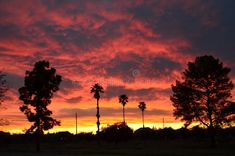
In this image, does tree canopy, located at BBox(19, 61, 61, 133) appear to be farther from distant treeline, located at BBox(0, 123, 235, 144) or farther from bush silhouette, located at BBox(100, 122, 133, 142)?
bush silhouette, located at BBox(100, 122, 133, 142)

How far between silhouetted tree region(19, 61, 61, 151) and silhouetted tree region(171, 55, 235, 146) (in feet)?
75.5

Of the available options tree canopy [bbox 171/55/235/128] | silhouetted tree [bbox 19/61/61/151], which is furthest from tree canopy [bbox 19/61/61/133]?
tree canopy [bbox 171/55/235/128]

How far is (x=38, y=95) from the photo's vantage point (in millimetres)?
61312

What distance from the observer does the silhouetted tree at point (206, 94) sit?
57188mm

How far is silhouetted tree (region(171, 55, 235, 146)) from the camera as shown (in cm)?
5719

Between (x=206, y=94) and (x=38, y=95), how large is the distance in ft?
96.6

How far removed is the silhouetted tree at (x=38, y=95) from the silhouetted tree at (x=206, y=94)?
23.0m

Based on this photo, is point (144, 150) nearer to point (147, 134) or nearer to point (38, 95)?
point (38, 95)

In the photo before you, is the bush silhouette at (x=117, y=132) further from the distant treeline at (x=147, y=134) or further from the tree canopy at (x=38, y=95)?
the tree canopy at (x=38, y=95)

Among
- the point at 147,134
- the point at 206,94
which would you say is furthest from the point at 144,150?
the point at 147,134

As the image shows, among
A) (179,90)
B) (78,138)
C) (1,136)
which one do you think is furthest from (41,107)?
(78,138)

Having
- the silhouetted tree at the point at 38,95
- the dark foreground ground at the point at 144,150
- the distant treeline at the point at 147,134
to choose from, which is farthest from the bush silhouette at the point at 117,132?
the silhouetted tree at the point at 38,95

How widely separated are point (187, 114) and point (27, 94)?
28.4 metres

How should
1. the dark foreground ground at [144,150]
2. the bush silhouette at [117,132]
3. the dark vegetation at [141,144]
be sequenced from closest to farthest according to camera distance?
1. the dark foreground ground at [144,150]
2. the dark vegetation at [141,144]
3. the bush silhouette at [117,132]
